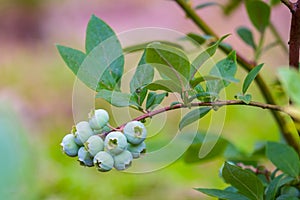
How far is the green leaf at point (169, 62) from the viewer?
0.61m

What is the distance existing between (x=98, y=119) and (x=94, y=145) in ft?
0.10

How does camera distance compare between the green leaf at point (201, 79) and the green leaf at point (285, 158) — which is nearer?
the green leaf at point (201, 79)

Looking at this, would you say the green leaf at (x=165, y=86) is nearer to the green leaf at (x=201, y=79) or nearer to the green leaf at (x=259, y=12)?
the green leaf at (x=201, y=79)

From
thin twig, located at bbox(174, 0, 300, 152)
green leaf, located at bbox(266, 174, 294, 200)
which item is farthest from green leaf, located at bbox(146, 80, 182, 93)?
thin twig, located at bbox(174, 0, 300, 152)

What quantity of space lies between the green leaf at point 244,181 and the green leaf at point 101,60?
0.17 metres

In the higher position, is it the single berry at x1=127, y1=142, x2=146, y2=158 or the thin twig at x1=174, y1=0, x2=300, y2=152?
the thin twig at x1=174, y1=0, x2=300, y2=152

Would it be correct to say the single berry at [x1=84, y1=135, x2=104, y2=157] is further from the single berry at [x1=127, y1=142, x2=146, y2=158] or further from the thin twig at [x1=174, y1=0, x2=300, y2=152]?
the thin twig at [x1=174, y1=0, x2=300, y2=152]

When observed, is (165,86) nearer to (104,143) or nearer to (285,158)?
(104,143)

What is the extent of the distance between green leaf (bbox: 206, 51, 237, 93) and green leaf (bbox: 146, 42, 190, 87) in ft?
0.12

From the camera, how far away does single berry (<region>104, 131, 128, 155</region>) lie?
0.57 m

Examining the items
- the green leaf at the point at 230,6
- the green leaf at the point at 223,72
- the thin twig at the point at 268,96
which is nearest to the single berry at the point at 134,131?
the green leaf at the point at 223,72

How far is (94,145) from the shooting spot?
22.7 inches

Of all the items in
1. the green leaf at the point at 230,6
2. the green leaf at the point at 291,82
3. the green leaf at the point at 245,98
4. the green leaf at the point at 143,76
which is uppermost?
the green leaf at the point at 230,6

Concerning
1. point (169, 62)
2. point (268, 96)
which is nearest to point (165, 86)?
point (169, 62)
